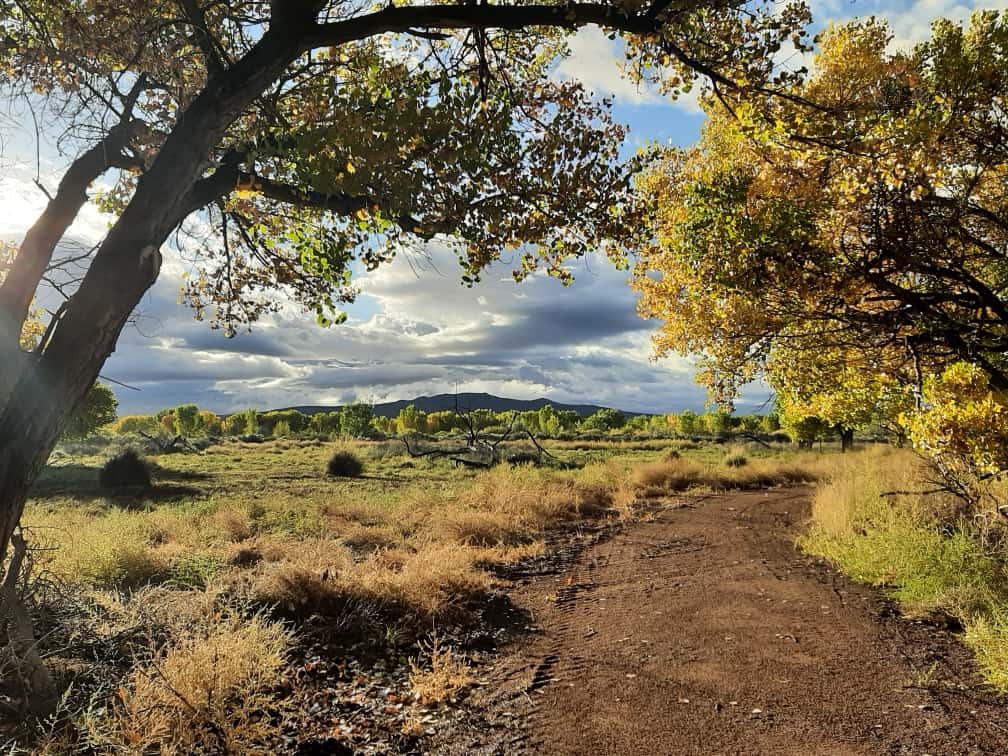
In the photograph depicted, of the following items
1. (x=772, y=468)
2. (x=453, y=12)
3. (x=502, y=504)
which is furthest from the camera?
(x=772, y=468)

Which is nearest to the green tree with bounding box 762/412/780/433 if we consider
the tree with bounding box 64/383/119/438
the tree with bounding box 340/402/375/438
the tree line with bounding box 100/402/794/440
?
the tree line with bounding box 100/402/794/440

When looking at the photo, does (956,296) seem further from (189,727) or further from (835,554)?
(189,727)

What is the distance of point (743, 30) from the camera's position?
5422 millimetres

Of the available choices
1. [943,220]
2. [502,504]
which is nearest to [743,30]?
[943,220]

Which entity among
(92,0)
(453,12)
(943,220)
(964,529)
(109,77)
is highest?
(92,0)

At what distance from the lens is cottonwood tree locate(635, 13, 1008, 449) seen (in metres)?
7.44

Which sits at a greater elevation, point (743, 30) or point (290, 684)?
point (743, 30)

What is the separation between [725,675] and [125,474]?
81.1 feet

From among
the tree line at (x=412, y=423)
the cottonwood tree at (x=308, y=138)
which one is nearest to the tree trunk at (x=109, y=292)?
the cottonwood tree at (x=308, y=138)

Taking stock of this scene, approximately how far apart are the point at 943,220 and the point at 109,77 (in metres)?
10.6

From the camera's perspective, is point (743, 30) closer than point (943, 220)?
Yes

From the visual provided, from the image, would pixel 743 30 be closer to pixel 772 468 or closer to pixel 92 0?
pixel 92 0

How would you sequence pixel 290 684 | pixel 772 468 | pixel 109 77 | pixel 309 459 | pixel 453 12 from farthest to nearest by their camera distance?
pixel 309 459 → pixel 772 468 → pixel 109 77 → pixel 290 684 → pixel 453 12

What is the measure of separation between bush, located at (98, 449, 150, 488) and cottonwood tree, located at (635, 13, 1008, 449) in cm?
2272
